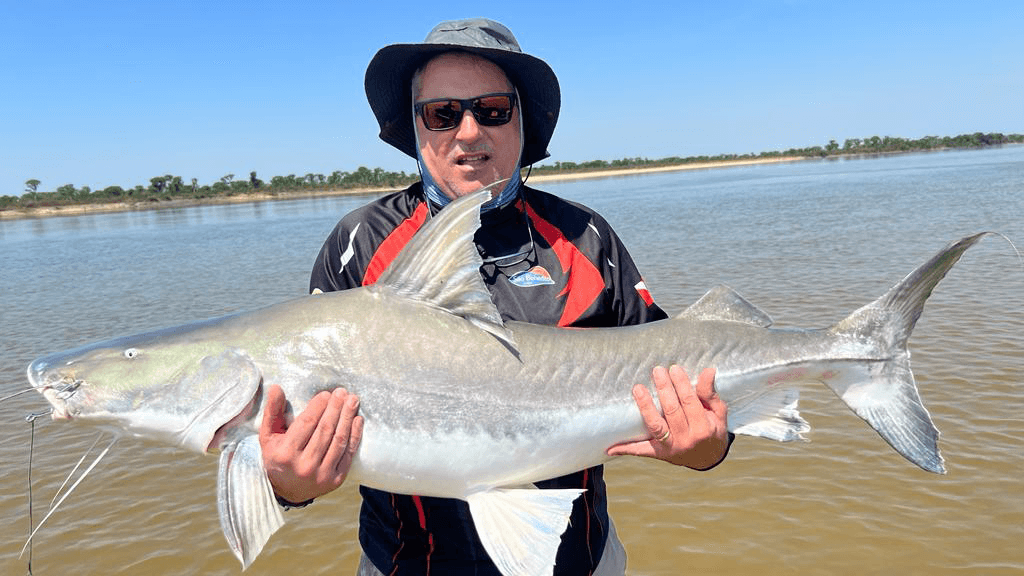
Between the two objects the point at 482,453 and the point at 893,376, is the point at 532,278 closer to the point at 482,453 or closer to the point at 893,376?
the point at 482,453

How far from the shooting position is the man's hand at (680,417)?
2471 mm

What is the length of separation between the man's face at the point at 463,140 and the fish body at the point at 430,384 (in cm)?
58

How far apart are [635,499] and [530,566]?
4.22m

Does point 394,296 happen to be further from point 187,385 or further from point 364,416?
point 187,385

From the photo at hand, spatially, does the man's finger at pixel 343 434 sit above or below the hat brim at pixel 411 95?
below

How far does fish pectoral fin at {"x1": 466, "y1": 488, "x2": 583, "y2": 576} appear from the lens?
7.52 feet

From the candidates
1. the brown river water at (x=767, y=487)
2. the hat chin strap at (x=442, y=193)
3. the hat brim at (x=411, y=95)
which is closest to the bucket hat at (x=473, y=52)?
the hat brim at (x=411, y=95)

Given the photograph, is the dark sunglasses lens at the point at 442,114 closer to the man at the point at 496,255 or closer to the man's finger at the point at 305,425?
the man at the point at 496,255

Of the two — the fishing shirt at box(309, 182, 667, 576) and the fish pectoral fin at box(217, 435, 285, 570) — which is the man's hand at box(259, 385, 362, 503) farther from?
the fishing shirt at box(309, 182, 667, 576)

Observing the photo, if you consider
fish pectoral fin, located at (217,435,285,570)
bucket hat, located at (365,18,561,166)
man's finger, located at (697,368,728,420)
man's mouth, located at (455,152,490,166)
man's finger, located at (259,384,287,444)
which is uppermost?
bucket hat, located at (365,18,561,166)

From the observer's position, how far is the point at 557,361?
2514 mm

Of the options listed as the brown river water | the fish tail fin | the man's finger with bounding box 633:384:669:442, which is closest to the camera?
the man's finger with bounding box 633:384:669:442

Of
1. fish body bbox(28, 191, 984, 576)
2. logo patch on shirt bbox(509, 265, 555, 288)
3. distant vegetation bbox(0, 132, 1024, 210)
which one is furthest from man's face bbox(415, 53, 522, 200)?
distant vegetation bbox(0, 132, 1024, 210)

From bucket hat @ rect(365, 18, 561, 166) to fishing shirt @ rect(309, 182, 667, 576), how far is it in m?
0.44
